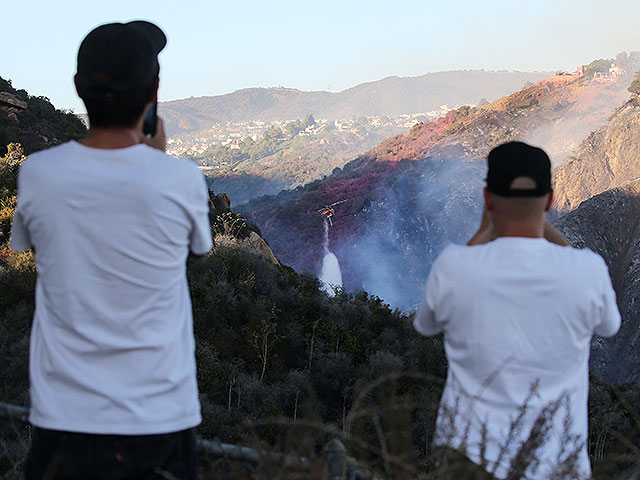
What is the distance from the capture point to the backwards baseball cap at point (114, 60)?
1518 millimetres

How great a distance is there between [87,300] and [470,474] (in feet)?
3.45

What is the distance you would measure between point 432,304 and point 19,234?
1176 mm

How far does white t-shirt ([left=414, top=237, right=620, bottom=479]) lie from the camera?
61.4 inches

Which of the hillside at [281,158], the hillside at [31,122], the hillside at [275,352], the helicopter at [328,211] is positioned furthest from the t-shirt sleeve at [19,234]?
the hillside at [281,158]

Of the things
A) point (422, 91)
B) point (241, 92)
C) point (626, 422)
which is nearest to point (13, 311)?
point (626, 422)

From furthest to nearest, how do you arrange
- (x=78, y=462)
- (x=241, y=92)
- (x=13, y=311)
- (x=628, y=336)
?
(x=241, y=92), (x=628, y=336), (x=13, y=311), (x=78, y=462)

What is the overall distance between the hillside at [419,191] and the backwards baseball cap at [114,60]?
31.5 metres

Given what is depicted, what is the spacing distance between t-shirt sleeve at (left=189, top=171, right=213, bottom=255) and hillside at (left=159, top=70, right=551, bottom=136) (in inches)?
5570

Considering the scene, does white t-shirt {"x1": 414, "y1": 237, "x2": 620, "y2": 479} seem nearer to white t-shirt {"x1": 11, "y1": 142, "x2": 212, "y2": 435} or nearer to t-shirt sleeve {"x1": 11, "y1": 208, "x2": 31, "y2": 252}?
white t-shirt {"x1": 11, "y1": 142, "x2": 212, "y2": 435}

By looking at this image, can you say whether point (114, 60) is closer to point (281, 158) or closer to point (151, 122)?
point (151, 122)

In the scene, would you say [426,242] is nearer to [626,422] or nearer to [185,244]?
[626,422]

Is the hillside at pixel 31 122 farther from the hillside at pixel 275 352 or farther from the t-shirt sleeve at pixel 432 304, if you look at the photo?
the t-shirt sleeve at pixel 432 304

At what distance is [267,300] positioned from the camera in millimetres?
10016

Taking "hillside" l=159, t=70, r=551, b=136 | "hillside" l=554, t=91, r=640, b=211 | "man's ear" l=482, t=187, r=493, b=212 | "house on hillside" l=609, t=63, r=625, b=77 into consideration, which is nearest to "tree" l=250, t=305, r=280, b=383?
"man's ear" l=482, t=187, r=493, b=212
